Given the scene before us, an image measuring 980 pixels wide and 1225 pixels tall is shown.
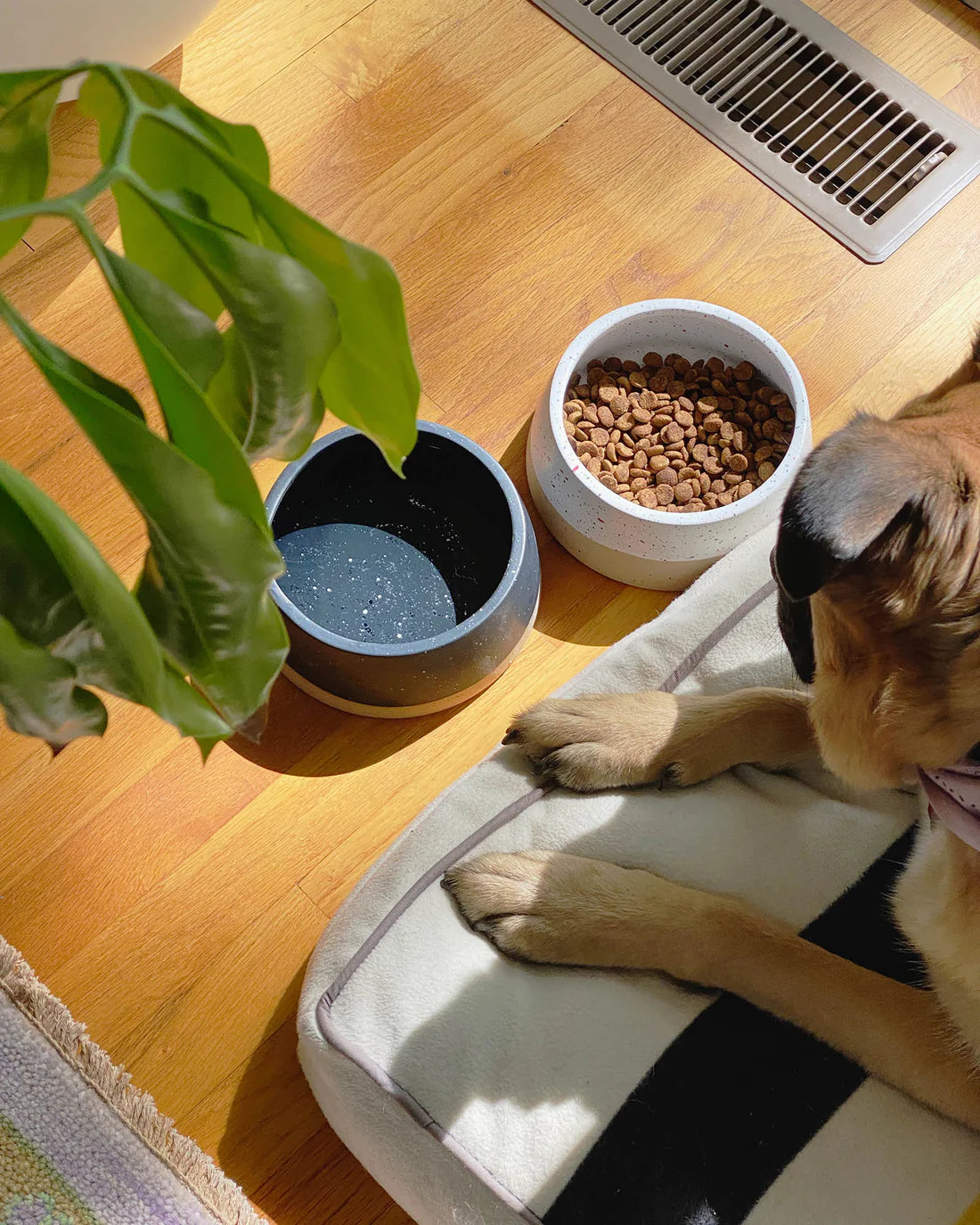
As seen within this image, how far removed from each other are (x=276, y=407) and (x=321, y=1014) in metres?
1.04

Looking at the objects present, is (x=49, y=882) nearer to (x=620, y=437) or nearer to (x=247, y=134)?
(x=620, y=437)

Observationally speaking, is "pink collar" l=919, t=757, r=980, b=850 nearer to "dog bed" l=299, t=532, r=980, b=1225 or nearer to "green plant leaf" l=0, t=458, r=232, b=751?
"dog bed" l=299, t=532, r=980, b=1225

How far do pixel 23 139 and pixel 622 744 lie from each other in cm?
109

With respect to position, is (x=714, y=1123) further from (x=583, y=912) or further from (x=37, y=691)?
(x=37, y=691)

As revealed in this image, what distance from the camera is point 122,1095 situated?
1.51 meters

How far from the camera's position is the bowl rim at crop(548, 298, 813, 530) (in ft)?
5.44

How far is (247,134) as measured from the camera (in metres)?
0.56

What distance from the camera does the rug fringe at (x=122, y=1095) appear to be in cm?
148

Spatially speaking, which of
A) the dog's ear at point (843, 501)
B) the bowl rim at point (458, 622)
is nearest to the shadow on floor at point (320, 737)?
the bowl rim at point (458, 622)

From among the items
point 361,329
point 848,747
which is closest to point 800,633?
point 848,747

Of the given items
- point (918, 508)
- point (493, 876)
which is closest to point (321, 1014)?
point (493, 876)

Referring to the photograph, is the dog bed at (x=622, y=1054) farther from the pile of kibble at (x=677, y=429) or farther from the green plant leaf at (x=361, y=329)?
the green plant leaf at (x=361, y=329)

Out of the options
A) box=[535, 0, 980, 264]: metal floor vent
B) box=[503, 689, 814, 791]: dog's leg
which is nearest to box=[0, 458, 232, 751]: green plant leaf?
box=[503, 689, 814, 791]: dog's leg

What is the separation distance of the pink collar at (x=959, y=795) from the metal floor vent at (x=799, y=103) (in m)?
1.30
